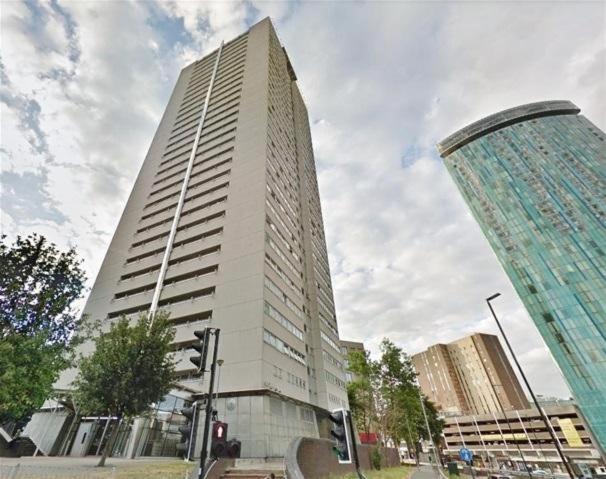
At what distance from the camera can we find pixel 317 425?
31.7m

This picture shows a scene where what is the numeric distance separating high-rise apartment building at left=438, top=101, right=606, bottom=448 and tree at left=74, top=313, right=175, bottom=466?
73924 millimetres

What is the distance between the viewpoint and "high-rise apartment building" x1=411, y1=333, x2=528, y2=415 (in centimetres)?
11231

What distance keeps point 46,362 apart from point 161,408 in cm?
997

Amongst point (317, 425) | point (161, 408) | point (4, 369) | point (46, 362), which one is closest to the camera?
point (4, 369)

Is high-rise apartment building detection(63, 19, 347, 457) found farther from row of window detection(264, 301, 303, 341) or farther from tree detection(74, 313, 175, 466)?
tree detection(74, 313, 175, 466)

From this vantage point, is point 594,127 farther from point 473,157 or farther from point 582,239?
point 582,239

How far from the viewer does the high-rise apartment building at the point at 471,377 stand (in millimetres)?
112312

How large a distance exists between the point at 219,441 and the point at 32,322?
55.0 ft

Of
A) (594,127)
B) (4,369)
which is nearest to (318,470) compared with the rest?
(4,369)

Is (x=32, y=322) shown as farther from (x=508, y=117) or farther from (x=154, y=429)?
(x=508, y=117)

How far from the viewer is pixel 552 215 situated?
241ft

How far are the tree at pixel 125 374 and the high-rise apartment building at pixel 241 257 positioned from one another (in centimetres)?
765

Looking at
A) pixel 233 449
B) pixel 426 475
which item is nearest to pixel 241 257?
pixel 233 449

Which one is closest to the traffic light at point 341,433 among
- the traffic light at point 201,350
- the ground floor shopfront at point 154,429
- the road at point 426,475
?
the traffic light at point 201,350
